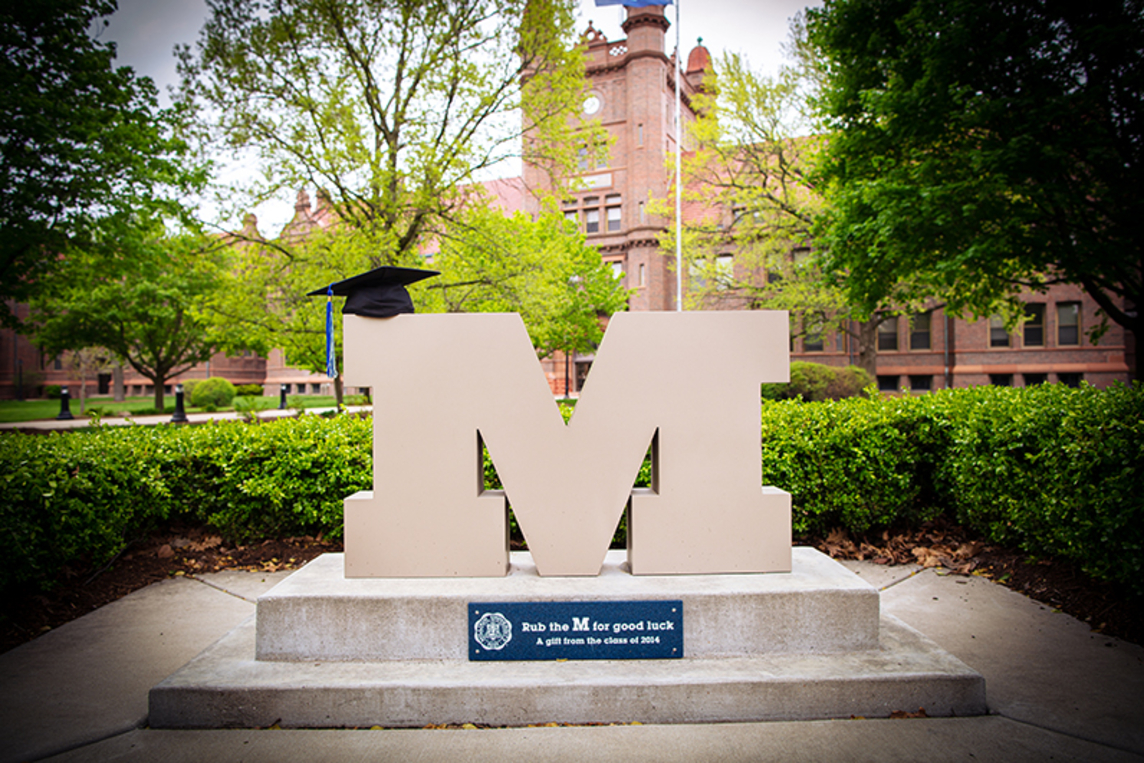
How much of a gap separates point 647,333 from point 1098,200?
12.5 meters

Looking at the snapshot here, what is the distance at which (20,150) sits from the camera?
10.8 meters

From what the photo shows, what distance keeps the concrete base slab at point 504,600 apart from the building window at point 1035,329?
121 ft

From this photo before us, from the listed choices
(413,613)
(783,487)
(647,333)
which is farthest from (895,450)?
(413,613)

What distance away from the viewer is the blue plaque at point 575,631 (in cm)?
321

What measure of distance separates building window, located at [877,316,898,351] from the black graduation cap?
116ft

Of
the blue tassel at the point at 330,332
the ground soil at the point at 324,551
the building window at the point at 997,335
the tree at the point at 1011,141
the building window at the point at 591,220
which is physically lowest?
the ground soil at the point at 324,551

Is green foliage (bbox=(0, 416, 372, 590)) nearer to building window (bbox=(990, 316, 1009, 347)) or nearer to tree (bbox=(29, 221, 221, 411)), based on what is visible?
tree (bbox=(29, 221, 221, 411))

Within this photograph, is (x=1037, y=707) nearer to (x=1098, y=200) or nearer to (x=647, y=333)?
(x=647, y=333)

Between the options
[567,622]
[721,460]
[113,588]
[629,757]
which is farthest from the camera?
[113,588]

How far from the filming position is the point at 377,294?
3715 millimetres

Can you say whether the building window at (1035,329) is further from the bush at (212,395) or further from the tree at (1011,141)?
the bush at (212,395)

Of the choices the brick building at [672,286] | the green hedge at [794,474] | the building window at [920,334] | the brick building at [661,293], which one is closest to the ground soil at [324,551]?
the green hedge at [794,474]

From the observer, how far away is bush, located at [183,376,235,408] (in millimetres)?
31250

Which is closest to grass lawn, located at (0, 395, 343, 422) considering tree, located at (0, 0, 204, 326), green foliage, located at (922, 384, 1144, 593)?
tree, located at (0, 0, 204, 326)
